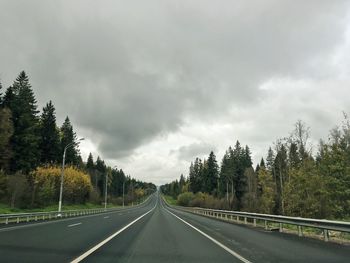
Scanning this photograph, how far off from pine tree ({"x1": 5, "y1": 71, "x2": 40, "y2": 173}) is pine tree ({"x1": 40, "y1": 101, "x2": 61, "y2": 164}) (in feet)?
46.0

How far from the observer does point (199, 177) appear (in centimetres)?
17612

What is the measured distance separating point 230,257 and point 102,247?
434cm

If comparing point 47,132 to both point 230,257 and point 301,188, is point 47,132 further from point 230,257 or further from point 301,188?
point 230,257

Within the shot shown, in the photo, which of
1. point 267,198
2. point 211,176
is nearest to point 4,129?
point 267,198

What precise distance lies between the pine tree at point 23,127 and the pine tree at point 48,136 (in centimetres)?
1403

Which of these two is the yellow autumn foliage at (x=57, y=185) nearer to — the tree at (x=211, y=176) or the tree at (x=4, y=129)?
the tree at (x=4, y=129)

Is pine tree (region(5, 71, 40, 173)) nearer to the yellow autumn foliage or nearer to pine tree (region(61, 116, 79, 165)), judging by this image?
the yellow autumn foliage

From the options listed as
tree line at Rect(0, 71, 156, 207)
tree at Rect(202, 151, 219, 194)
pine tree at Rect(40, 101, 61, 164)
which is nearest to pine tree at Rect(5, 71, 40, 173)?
tree line at Rect(0, 71, 156, 207)

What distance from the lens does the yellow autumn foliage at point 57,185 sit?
7275 centimetres

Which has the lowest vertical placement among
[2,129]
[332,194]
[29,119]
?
[332,194]

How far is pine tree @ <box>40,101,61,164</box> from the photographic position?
88938 millimetres

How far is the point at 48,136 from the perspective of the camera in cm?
8944

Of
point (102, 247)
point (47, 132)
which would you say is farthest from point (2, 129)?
point (102, 247)

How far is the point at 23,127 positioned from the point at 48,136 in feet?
62.0
